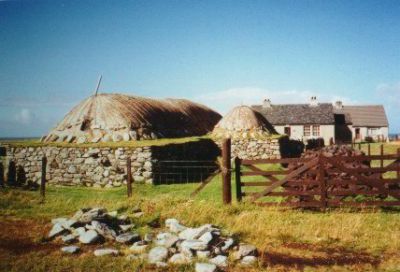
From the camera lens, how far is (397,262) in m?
5.95

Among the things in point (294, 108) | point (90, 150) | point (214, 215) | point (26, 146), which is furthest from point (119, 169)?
point (294, 108)

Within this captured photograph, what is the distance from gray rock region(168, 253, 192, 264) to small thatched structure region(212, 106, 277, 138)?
60.4ft

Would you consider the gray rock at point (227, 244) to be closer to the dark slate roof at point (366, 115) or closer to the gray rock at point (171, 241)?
the gray rock at point (171, 241)

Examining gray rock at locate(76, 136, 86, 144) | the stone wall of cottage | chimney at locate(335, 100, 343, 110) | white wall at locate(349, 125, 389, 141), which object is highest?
chimney at locate(335, 100, 343, 110)

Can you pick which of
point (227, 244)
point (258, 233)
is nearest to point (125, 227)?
point (227, 244)

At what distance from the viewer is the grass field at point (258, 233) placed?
5871 mm

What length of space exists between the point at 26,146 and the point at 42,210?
960 cm

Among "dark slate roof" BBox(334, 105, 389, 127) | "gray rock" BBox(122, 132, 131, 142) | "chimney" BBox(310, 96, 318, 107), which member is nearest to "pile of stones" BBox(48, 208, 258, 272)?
"gray rock" BBox(122, 132, 131, 142)

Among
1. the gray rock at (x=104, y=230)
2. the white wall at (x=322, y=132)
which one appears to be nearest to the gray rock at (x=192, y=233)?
the gray rock at (x=104, y=230)

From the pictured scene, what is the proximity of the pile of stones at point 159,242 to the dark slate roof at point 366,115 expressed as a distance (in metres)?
48.8

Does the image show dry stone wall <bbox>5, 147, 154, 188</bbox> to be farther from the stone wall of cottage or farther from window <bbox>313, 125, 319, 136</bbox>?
window <bbox>313, 125, 319, 136</bbox>

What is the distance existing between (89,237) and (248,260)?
324 cm

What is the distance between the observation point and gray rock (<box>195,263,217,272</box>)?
17.9 ft

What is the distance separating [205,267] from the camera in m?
5.51
